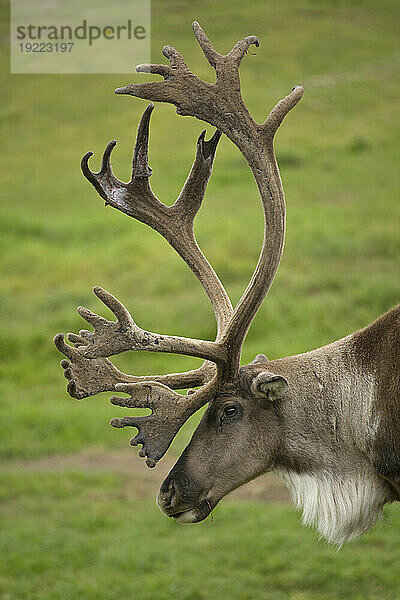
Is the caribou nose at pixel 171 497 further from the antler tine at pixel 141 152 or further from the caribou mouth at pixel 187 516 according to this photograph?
the antler tine at pixel 141 152

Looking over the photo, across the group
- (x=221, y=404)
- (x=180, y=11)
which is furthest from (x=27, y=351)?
(x=180, y=11)

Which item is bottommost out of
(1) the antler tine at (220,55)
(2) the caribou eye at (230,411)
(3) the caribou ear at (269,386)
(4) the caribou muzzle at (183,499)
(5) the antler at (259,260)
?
(4) the caribou muzzle at (183,499)

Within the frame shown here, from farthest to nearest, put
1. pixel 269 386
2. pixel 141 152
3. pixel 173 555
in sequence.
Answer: pixel 173 555 → pixel 141 152 → pixel 269 386

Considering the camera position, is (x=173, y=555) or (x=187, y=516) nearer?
(x=187, y=516)

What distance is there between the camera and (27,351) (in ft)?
34.8

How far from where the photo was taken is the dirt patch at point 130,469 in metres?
7.42

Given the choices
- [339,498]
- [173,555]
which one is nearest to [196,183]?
[339,498]

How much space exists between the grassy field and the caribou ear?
218 cm

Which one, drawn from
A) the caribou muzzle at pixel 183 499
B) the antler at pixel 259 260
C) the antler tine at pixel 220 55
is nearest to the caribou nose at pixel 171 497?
the caribou muzzle at pixel 183 499

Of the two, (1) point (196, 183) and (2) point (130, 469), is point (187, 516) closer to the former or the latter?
(1) point (196, 183)

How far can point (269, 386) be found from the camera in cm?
407

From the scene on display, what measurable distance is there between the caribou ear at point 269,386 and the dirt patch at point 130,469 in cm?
334

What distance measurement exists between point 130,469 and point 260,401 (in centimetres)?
399

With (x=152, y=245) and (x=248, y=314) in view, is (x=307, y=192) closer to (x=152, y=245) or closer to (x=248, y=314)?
(x=152, y=245)
